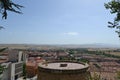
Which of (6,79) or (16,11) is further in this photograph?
(6,79)

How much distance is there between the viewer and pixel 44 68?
16.8 metres

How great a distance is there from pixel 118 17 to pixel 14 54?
145ft

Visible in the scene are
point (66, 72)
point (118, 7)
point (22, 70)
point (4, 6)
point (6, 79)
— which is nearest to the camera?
point (4, 6)

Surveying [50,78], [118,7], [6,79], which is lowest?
[6,79]

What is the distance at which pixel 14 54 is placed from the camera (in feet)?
173

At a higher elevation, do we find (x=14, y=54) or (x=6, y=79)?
(x=14, y=54)

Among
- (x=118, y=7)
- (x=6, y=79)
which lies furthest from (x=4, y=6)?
(x=6, y=79)

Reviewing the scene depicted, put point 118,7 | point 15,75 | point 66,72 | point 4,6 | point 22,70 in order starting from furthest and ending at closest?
Answer: 1. point 22,70
2. point 15,75
3. point 66,72
4. point 118,7
5. point 4,6

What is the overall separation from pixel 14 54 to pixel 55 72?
38026 mm

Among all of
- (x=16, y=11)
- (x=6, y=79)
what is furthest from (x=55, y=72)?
(x=6, y=79)

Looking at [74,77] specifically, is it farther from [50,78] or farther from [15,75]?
[15,75]

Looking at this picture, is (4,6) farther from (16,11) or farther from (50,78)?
(50,78)

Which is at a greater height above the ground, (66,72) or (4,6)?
(4,6)

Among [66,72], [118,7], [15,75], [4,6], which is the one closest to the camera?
[4,6]
